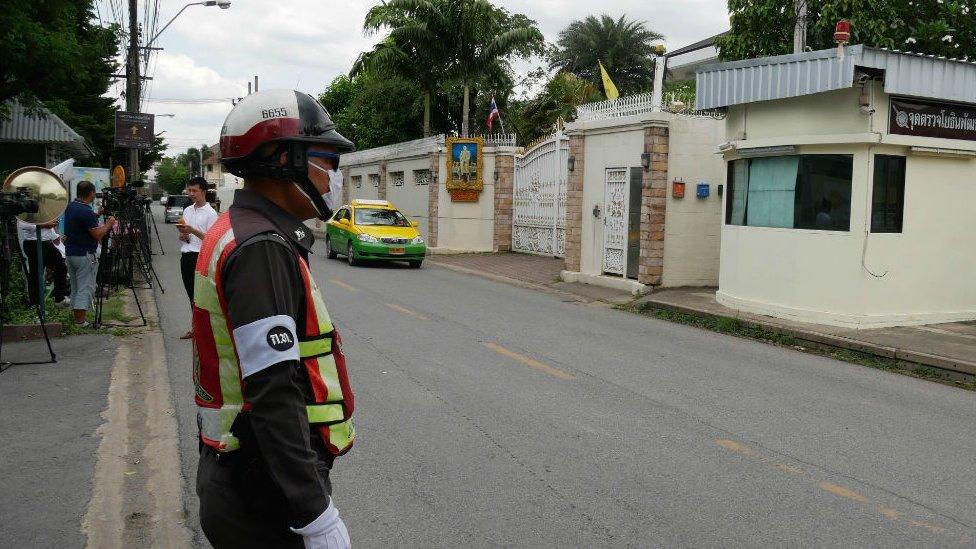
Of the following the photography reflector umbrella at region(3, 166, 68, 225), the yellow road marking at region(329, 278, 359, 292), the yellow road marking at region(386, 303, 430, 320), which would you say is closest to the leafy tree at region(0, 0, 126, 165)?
the photography reflector umbrella at region(3, 166, 68, 225)

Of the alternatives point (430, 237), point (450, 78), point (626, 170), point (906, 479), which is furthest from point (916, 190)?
point (450, 78)

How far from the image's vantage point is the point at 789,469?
18.9 ft

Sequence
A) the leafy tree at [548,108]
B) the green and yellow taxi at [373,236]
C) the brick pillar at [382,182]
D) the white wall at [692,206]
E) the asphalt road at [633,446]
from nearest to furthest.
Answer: the asphalt road at [633,446], the white wall at [692,206], the green and yellow taxi at [373,236], the brick pillar at [382,182], the leafy tree at [548,108]

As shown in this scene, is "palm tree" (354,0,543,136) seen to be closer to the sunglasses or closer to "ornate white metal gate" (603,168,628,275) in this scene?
"ornate white metal gate" (603,168,628,275)

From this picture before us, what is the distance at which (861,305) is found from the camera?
1195 cm

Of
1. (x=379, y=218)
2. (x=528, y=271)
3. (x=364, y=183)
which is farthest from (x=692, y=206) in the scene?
(x=364, y=183)

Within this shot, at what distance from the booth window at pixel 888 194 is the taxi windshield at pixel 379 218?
13.4m

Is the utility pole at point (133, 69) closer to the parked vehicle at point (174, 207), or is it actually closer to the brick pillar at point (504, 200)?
the brick pillar at point (504, 200)

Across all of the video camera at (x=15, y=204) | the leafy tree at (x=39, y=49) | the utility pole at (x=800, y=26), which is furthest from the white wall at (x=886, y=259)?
the leafy tree at (x=39, y=49)

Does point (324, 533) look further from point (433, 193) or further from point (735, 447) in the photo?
point (433, 193)

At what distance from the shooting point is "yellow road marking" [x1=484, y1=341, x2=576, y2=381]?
341 inches

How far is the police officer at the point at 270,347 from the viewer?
2.17m

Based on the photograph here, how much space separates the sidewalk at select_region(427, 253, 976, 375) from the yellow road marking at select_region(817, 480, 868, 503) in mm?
5093

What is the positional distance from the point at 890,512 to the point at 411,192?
2673 cm
